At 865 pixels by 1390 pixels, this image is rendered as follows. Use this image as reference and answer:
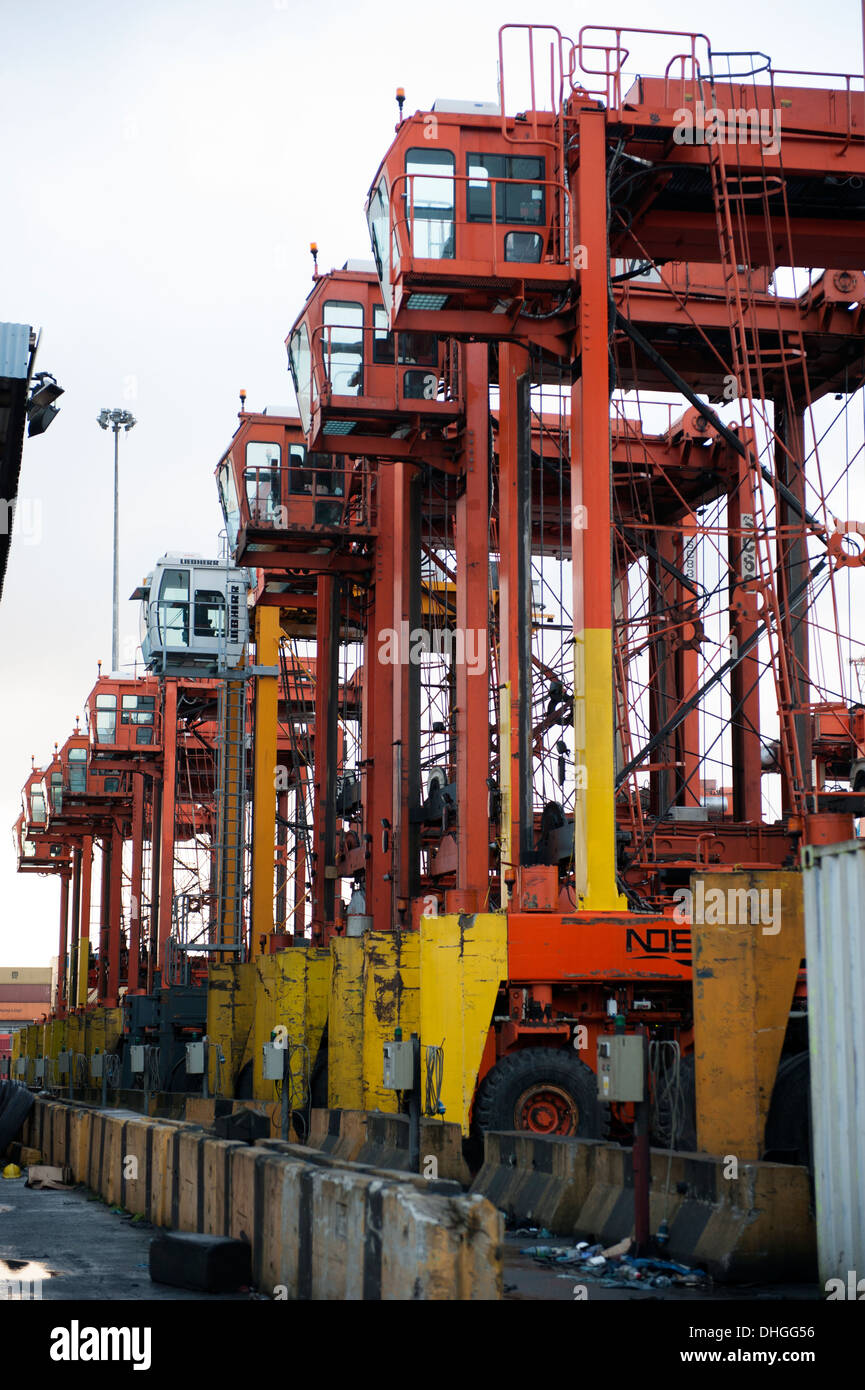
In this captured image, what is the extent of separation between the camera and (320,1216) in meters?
9.48

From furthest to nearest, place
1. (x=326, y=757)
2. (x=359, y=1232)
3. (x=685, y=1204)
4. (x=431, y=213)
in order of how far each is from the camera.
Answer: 1. (x=326, y=757)
2. (x=431, y=213)
3. (x=685, y=1204)
4. (x=359, y=1232)

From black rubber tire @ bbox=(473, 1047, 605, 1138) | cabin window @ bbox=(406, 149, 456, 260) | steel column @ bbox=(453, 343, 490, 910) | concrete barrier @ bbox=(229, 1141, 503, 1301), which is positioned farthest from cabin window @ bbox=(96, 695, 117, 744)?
concrete barrier @ bbox=(229, 1141, 503, 1301)

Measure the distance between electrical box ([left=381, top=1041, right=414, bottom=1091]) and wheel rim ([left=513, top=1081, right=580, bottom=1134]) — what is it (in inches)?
50.1

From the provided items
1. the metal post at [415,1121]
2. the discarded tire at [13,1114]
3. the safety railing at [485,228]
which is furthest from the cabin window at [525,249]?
the discarded tire at [13,1114]

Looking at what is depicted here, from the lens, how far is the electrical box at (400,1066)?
47.1 ft

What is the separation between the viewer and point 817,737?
29.0 metres

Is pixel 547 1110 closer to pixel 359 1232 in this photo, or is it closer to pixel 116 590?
pixel 359 1232

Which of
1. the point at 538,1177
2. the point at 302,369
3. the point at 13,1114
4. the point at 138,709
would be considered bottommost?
the point at 13,1114

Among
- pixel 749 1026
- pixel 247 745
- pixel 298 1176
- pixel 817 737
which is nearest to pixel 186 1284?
pixel 298 1176

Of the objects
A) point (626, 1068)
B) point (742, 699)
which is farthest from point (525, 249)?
point (626, 1068)

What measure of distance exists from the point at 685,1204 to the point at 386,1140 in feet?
17.7

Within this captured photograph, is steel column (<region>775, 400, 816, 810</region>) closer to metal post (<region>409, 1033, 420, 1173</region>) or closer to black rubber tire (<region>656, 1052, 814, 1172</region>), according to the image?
metal post (<region>409, 1033, 420, 1173</region>)

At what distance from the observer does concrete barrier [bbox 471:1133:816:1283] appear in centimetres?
1036

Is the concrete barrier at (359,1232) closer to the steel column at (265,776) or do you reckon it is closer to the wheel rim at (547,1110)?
the wheel rim at (547,1110)
